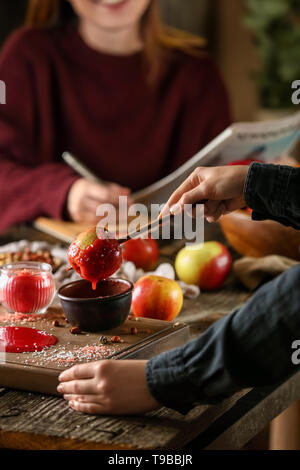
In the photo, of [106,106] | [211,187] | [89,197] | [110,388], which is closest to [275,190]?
[211,187]

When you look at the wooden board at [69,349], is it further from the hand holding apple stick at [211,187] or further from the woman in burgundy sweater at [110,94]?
the woman in burgundy sweater at [110,94]

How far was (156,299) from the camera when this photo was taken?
3.66ft

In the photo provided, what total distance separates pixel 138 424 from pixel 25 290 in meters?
0.37

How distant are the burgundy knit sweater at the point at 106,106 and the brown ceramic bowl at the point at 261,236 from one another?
0.69 meters

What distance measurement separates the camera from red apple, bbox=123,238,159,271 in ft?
4.44

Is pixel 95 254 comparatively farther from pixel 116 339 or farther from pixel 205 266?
pixel 205 266

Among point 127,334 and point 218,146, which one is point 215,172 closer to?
point 127,334

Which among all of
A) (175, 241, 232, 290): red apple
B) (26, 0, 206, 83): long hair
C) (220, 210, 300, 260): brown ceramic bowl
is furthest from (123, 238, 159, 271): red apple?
(26, 0, 206, 83): long hair

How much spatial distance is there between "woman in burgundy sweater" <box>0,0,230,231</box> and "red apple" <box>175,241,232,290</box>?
81 cm

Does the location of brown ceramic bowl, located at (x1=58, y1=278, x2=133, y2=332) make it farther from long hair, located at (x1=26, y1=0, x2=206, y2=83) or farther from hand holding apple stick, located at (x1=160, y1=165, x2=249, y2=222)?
long hair, located at (x1=26, y1=0, x2=206, y2=83)

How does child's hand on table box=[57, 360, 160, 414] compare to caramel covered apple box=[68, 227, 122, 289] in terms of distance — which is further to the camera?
caramel covered apple box=[68, 227, 122, 289]

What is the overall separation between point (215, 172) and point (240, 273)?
0.43 m
